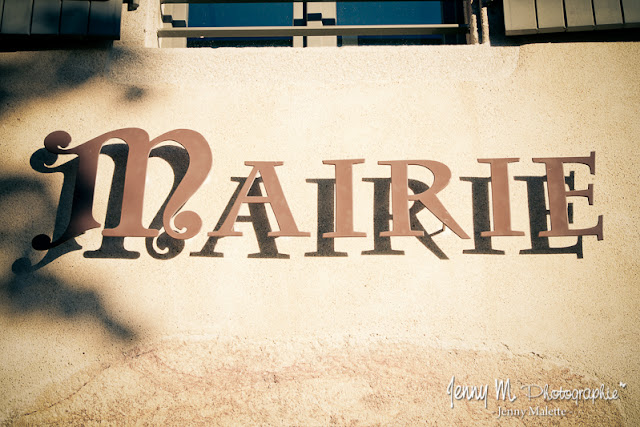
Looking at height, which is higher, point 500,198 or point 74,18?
point 74,18

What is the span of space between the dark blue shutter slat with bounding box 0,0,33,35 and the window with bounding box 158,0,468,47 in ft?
3.40

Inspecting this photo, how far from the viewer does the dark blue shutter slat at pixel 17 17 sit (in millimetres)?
3006

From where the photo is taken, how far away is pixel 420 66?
A: 3.04 metres

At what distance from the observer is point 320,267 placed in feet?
9.05

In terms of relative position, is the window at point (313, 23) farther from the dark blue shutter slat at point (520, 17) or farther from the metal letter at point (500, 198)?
the metal letter at point (500, 198)

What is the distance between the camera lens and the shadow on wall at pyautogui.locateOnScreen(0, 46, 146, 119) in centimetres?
304

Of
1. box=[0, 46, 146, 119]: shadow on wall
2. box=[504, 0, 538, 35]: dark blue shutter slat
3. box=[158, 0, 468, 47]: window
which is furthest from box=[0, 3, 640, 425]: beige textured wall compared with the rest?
box=[158, 0, 468, 47]: window

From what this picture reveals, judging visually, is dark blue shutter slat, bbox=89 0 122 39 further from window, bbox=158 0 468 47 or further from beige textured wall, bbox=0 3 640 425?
window, bbox=158 0 468 47

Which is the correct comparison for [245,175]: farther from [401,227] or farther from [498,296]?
[498,296]

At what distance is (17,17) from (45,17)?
22cm

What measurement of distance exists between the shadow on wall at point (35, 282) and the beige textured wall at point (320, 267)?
0.05 ft

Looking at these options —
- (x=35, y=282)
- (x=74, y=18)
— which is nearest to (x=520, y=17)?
(x=74, y=18)

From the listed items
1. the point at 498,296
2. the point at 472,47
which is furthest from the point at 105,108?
the point at 498,296

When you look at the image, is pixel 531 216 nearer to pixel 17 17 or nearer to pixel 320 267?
pixel 320 267
